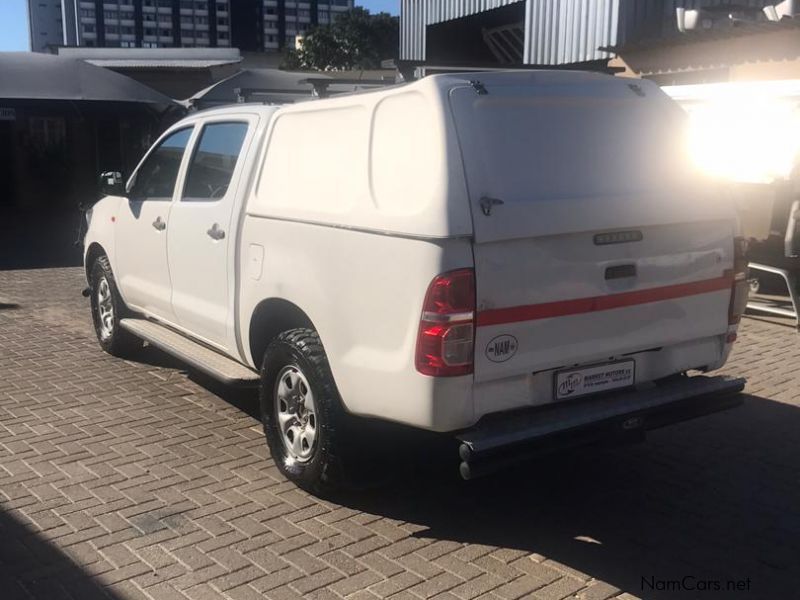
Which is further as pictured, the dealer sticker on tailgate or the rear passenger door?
the rear passenger door

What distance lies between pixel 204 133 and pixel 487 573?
11.3ft

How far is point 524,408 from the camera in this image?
13.2ft

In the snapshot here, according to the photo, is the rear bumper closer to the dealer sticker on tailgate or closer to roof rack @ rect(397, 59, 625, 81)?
the dealer sticker on tailgate

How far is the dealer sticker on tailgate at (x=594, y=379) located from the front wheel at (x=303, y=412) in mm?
1043

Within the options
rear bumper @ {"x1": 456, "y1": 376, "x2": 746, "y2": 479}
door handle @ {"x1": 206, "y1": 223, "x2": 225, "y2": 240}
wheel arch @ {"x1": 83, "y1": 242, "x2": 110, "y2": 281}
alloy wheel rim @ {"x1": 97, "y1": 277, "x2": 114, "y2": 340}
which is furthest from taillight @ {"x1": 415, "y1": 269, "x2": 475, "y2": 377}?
wheel arch @ {"x1": 83, "y1": 242, "x2": 110, "y2": 281}

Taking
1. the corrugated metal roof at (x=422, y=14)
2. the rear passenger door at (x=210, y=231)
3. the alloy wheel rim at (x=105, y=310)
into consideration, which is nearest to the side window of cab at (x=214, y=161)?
the rear passenger door at (x=210, y=231)

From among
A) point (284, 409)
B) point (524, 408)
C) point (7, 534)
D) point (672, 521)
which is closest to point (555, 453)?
point (524, 408)

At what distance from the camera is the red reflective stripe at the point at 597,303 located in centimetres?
380

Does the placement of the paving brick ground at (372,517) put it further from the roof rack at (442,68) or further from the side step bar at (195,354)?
the roof rack at (442,68)

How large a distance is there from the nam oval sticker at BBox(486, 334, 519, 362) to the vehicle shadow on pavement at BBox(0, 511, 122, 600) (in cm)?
182

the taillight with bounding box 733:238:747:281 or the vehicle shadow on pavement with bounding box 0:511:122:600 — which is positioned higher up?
the taillight with bounding box 733:238:747:281

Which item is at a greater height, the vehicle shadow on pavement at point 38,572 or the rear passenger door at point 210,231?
the rear passenger door at point 210,231

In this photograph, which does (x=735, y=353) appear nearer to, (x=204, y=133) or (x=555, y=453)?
(x=555, y=453)

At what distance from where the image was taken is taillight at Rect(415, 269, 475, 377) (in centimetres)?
370
